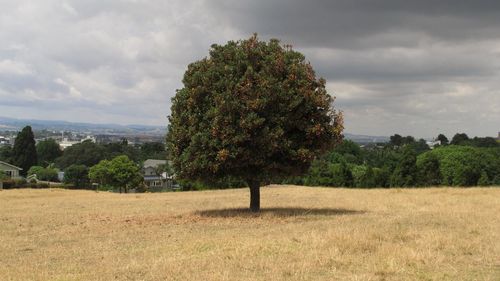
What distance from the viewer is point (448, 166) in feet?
305

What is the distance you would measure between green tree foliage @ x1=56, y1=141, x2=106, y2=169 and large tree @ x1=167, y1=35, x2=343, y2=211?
5691 inches

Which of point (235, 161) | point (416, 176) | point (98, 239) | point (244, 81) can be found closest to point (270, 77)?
point (244, 81)

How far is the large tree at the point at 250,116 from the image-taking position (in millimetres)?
23172

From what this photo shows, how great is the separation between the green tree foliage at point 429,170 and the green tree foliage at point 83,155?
10727 cm

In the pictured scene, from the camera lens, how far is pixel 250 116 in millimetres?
22812

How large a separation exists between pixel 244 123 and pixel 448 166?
78807mm

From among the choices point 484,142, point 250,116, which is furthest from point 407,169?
point 484,142

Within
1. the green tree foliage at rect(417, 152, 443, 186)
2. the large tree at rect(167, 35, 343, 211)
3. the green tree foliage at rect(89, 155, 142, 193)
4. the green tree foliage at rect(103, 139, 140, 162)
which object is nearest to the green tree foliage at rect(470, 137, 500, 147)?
the green tree foliage at rect(417, 152, 443, 186)

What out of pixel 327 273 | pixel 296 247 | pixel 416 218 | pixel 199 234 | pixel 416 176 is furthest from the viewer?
pixel 416 176

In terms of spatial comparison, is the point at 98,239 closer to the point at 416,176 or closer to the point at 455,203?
the point at 455,203

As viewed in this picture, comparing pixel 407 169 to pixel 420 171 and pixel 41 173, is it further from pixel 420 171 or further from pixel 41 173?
pixel 41 173

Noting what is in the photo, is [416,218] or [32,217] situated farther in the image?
[32,217]

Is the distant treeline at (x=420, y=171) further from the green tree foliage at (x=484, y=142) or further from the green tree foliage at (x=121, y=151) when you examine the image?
the green tree foliage at (x=121, y=151)

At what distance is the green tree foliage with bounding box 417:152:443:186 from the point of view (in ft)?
269
